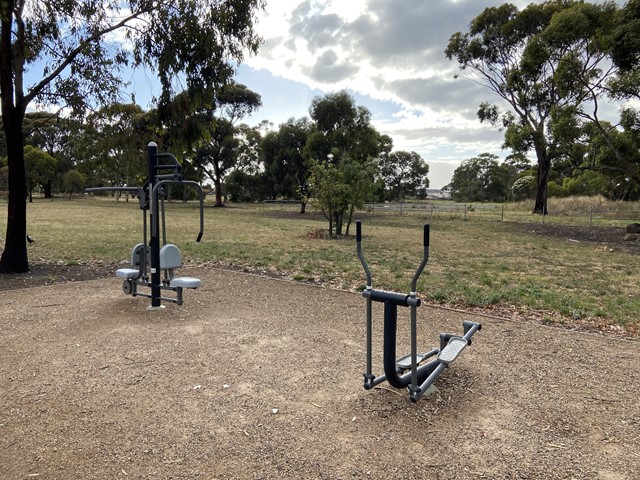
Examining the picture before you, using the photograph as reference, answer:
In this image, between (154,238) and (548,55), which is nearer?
(154,238)

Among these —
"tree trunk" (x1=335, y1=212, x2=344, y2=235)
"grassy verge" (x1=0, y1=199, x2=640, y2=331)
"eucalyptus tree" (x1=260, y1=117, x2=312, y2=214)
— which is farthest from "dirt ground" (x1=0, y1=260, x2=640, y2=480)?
"eucalyptus tree" (x1=260, y1=117, x2=312, y2=214)

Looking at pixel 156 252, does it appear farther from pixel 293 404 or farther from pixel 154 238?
pixel 293 404

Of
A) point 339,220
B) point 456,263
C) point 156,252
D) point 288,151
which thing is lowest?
point 456,263

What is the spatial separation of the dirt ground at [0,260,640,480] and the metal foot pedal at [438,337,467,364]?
0.92 ft

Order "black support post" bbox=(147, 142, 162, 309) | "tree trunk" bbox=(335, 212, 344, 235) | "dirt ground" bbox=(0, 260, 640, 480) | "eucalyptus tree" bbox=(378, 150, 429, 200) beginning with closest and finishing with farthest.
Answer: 1. "dirt ground" bbox=(0, 260, 640, 480)
2. "black support post" bbox=(147, 142, 162, 309)
3. "tree trunk" bbox=(335, 212, 344, 235)
4. "eucalyptus tree" bbox=(378, 150, 429, 200)

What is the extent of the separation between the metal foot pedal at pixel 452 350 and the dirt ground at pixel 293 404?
0.28 meters

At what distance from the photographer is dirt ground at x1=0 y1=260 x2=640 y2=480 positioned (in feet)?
7.82

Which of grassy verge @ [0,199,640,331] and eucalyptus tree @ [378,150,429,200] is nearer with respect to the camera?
grassy verge @ [0,199,640,331]

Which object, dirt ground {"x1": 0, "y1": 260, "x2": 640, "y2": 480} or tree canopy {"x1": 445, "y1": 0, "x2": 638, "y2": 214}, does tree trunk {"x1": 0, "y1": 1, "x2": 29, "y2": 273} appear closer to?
dirt ground {"x1": 0, "y1": 260, "x2": 640, "y2": 480}

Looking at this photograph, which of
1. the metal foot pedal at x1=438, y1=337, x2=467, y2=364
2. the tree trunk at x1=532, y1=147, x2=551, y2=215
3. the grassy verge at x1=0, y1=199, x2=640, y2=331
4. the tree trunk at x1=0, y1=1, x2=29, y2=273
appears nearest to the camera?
the metal foot pedal at x1=438, y1=337, x2=467, y2=364

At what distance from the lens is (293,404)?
3.06m

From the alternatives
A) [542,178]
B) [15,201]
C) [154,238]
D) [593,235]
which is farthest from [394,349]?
[542,178]

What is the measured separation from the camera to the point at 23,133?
8.01m

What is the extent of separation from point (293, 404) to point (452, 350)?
4.17 feet
